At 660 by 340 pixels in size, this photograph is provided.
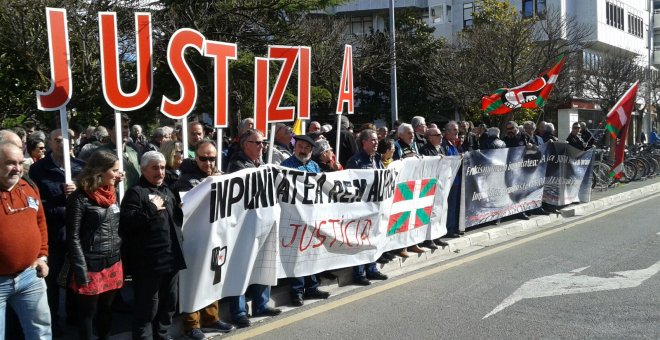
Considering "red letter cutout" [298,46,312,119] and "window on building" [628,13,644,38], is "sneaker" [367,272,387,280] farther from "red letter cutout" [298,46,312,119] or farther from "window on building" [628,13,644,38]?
"window on building" [628,13,644,38]

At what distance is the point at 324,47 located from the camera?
22422 millimetres

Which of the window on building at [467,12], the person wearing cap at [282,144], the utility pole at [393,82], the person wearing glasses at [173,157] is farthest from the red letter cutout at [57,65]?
the window on building at [467,12]

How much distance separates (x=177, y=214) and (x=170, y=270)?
1.54ft

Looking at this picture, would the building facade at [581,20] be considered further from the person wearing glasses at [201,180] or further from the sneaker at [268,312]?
the person wearing glasses at [201,180]

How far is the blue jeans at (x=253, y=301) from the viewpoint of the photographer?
571cm

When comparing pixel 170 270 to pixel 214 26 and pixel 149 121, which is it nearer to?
pixel 214 26

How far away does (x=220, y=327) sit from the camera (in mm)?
5512

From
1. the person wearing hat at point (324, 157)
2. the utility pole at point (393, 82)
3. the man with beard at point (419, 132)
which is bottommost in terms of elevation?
the person wearing hat at point (324, 157)

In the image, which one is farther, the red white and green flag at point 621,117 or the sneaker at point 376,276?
the red white and green flag at point 621,117

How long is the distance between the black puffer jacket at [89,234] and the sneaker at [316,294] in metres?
2.34

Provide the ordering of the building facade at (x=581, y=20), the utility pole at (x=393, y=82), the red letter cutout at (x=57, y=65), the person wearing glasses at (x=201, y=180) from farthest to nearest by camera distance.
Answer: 1. the building facade at (x=581, y=20)
2. the utility pole at (x=393, y=82)
3. the person wearing glasses at (x=201, y=180)
4. the red letter cutout at (x=57, y=65)

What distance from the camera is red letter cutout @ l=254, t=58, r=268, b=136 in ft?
23.0

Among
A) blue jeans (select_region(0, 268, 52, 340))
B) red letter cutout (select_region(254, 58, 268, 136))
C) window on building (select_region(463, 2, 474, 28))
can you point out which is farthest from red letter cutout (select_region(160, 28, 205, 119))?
window on building (select_region(463, 2, 474, 28))

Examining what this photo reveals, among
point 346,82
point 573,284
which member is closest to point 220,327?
point 573,284
